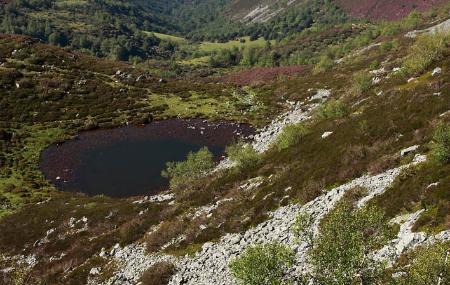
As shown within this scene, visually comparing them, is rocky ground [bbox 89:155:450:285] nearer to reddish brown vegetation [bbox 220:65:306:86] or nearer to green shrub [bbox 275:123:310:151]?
green shrub [bbox 275:123:310:151]

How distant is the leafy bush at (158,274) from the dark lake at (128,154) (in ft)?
115

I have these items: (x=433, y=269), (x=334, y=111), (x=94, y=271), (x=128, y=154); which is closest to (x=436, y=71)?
(x=334, y=111)

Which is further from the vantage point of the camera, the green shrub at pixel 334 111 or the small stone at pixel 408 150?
the green shrub at pixel 334 111

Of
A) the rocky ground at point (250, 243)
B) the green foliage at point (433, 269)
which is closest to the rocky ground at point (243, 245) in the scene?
the rocky ground at point (250, 243)

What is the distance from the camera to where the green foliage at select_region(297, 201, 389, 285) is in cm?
1823

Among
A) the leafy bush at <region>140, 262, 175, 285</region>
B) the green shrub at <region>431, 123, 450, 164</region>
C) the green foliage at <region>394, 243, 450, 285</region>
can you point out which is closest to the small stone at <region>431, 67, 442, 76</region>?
the green shrub at <region>431, 123, 450, 164</region>

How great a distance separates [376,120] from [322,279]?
89.8ft

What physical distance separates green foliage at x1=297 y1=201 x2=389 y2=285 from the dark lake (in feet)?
170

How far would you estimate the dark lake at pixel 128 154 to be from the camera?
7275 cm

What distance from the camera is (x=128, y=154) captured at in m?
84.5

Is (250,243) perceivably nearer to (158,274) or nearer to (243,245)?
(243,245)

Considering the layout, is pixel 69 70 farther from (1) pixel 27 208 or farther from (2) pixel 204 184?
(2) pixel 204 184

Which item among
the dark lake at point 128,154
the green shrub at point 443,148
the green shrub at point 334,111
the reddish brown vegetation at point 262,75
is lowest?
the reddish brown vegetation at point 262,75

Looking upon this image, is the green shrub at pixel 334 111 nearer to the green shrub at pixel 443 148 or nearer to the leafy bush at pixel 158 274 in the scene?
the green shrub at pixel 443 148
